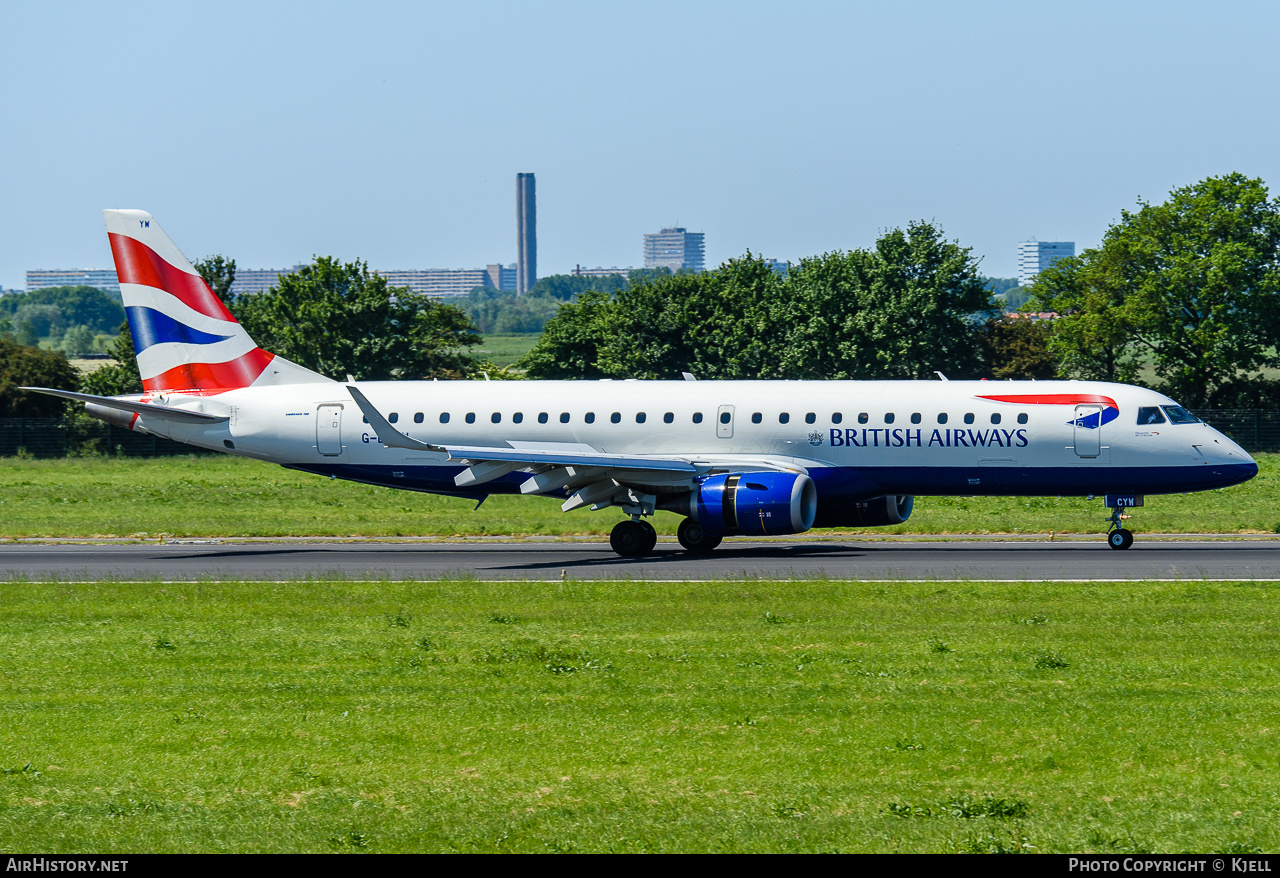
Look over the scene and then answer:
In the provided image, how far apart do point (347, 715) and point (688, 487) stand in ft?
57.4

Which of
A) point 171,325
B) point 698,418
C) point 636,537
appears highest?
point 171,325

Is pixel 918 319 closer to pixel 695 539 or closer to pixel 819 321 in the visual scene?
pixel 819 321

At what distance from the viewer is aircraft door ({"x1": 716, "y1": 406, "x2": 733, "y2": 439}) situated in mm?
32812

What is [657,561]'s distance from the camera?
101 ft

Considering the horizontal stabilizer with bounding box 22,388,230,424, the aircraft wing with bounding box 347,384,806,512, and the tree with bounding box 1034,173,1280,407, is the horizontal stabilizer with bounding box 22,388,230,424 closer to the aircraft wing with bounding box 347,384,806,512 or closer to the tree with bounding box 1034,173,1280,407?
the aircraft wing with bounding box 347,384,806,512

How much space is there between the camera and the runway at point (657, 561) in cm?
2719

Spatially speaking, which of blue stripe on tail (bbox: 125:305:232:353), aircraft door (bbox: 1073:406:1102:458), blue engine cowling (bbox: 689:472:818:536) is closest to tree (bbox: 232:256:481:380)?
blue stripe on tail (bbox: 125:305:232:353)

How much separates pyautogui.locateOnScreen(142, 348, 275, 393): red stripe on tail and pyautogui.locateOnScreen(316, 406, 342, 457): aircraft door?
9.23 feet

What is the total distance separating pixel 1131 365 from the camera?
72250mm

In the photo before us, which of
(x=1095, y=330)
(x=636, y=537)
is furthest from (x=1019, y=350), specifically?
(x=636, y=537)

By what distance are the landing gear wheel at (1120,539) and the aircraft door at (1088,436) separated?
177 centimetres

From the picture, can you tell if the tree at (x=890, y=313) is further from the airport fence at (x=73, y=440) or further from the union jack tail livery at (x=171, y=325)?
the union jack tail livery at (x=171, y=325)

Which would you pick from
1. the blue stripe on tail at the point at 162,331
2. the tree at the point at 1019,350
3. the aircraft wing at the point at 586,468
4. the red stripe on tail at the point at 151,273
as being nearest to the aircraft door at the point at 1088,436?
the aircraft wing at the point at 586,468

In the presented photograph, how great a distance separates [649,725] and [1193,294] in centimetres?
6406
